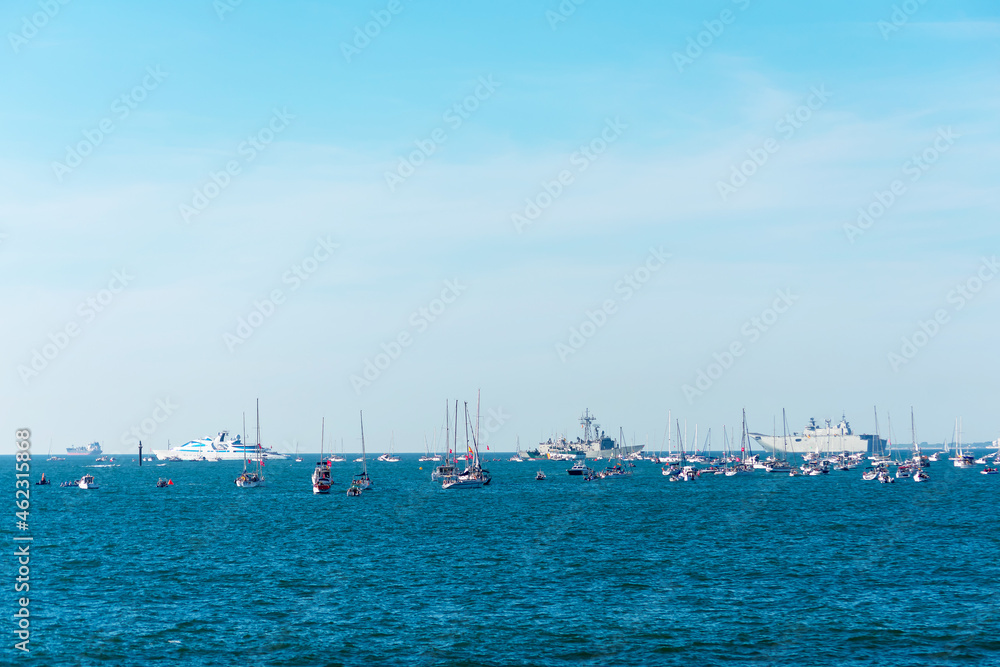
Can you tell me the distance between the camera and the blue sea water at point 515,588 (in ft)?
150

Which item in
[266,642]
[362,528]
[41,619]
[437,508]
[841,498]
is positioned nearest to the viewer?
[266,642]

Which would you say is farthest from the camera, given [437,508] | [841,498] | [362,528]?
[841,498]

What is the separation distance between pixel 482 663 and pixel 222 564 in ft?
118

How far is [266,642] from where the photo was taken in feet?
154

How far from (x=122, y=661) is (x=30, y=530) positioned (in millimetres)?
68532

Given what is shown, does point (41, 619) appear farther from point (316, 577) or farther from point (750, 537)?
point (750, 537)

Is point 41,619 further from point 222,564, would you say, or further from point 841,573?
point 841,573

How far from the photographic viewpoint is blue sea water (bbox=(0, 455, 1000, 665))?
45656 millimetres

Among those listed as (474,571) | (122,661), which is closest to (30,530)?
(474,571)

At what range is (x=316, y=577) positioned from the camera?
66.4 meters

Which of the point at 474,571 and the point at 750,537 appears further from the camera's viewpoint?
Answer: the point at 750,537

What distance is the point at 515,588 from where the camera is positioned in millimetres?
61375

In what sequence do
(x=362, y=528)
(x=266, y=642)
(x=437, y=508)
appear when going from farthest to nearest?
(x=437, y=508) < (x=362, y=528) < (x=266, y=642)

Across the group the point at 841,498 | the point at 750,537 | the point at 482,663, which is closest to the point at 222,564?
the point at 482,663
